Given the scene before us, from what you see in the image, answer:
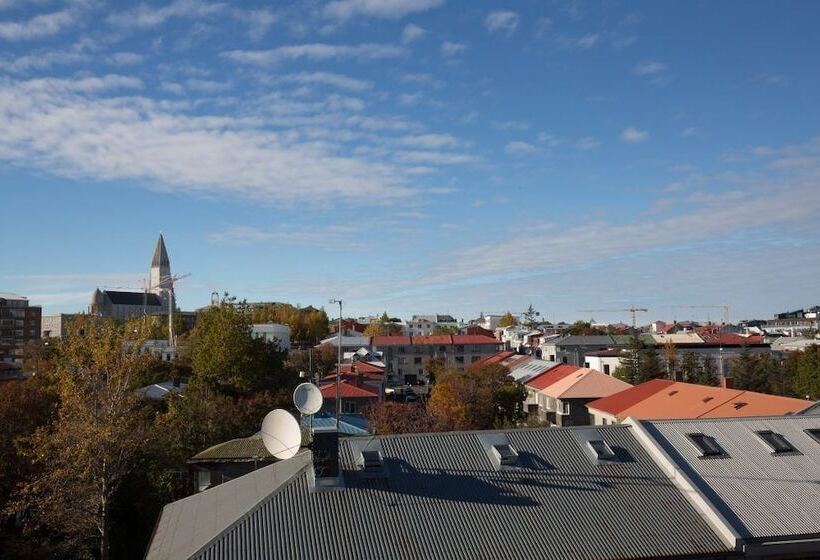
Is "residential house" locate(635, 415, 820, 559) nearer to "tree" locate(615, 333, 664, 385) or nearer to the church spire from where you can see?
"tree" locate(615, 333, 664, 385)

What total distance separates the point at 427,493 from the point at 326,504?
257 cm

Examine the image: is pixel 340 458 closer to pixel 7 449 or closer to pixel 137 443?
pixel 137 443

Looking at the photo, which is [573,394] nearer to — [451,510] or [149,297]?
[451,510]

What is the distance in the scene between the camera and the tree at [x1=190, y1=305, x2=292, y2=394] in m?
47.2

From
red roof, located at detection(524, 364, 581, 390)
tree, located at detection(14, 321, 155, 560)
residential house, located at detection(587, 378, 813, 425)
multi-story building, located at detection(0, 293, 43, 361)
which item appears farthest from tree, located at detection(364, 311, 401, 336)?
tree, located at detection(14, 321, 155, 560)

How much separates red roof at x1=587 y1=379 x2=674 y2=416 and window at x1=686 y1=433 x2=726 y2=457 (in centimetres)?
1758

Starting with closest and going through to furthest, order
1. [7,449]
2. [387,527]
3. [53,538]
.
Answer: [387,527] < [53,538] < [7,449]

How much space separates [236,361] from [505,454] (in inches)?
1262

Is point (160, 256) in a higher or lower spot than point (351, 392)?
higher

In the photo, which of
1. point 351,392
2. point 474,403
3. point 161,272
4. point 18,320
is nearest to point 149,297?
point 161,272

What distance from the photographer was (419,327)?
170625 millimetres

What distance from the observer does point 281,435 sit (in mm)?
19281

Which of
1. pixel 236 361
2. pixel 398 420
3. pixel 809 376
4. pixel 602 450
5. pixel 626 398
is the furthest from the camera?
pixel 809 376

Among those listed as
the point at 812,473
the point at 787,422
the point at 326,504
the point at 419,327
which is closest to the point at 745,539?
the point at 812,473
